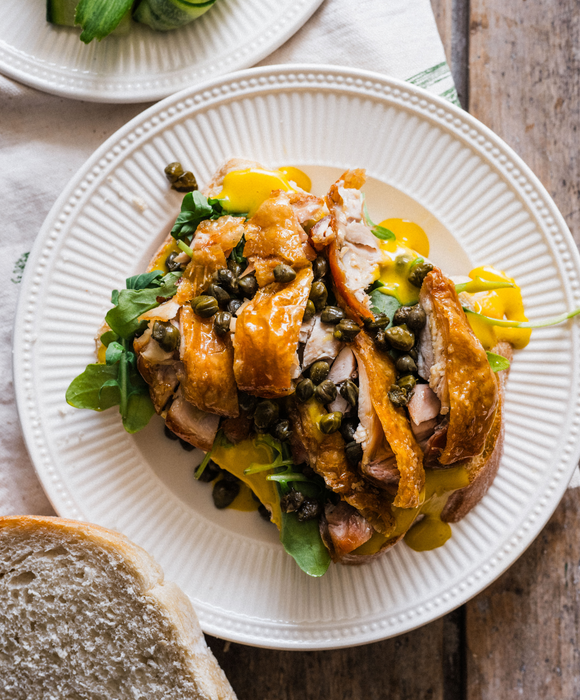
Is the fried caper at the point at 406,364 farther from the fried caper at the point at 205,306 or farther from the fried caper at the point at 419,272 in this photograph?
the fried caper at the point at 205,306

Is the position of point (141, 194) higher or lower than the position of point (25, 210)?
higher

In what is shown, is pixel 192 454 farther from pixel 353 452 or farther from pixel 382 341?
pixel 382 341

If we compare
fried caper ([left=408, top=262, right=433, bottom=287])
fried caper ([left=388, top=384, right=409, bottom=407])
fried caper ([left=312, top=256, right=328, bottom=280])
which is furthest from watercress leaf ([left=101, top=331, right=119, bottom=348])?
fried caper ([left=408, top=262, right=433, bottom=287])

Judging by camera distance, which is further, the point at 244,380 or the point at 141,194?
the point at 141,194

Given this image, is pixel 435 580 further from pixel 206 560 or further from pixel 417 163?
pixel 417 163

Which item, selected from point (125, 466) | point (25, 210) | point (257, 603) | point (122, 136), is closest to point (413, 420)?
point (257, 603)

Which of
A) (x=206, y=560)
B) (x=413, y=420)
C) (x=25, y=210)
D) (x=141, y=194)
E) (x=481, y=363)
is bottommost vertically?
(x=206, y=560)

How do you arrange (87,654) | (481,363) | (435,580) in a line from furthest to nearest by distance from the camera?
(435,580) < (87,654) < (481,363)
